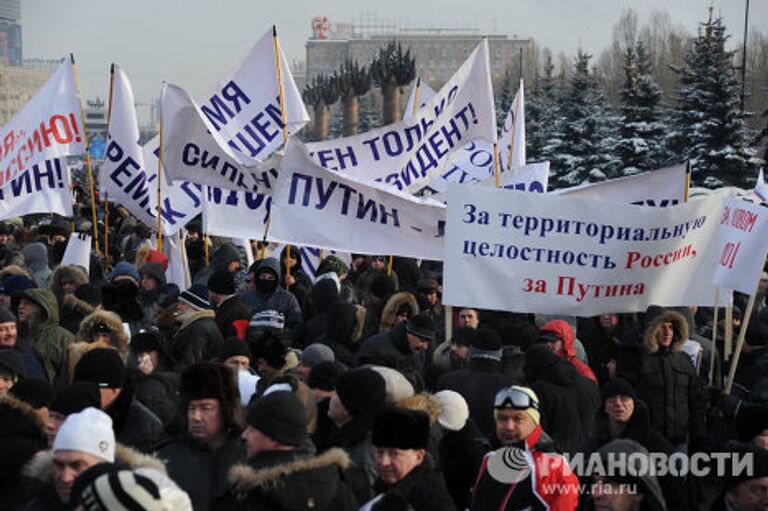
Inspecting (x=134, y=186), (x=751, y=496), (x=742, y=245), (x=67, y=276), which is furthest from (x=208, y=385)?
(x=134, y=186)

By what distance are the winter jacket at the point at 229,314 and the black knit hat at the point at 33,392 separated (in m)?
3.20

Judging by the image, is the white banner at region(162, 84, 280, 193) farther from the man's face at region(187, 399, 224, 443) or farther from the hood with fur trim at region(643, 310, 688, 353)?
the man's face at region(187, 399, 224, 443)

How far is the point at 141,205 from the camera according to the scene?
1312 centimetres

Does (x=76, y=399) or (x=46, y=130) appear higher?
(x=46, y=130)

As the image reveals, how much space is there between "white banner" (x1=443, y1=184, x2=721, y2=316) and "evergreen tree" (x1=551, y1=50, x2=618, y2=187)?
95.9 ft

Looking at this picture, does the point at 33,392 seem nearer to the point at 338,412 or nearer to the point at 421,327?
the point at 338,412

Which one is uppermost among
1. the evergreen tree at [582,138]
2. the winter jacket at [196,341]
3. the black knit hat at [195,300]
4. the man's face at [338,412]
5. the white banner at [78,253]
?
the man's face at [338,412]

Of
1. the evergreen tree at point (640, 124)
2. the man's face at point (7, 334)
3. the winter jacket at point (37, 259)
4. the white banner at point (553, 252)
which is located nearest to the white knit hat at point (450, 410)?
the white banner at point (553, 252)

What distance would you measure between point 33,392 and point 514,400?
1.93m

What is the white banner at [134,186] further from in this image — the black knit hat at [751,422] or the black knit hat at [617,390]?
the black knit hat at [751,422]

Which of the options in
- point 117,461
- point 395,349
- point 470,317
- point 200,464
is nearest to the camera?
point 117,461

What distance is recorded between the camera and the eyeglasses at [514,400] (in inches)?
219

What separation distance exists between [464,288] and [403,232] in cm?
197

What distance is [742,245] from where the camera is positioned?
9.01m
